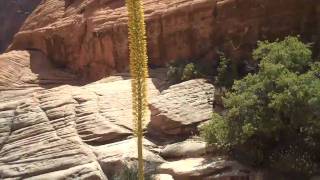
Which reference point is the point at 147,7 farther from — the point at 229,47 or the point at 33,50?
the point at 33,50

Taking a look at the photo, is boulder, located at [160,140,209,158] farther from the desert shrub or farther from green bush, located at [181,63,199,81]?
green bush, located at [181,63,199,81]

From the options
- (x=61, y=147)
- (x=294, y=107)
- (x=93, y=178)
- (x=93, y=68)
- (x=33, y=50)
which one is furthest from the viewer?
(x=33, y=50)

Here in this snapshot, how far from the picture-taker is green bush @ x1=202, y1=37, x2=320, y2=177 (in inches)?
551

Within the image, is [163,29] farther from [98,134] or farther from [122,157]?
[122,157]

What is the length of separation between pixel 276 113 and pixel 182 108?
13.5 feet

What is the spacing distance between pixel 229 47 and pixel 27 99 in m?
7.13

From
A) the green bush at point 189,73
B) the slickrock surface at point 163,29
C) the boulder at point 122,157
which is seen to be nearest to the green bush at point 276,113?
the boulder at point 122,157

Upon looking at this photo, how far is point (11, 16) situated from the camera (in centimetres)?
4050

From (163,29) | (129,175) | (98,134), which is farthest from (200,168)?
(163,29)

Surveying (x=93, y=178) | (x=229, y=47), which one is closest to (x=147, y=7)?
(x=229, y=47)

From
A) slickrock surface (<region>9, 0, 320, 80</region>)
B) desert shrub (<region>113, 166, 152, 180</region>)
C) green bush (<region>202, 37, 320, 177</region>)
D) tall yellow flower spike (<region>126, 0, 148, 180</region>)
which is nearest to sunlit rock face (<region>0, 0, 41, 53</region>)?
slickrock surface (<region>9, 0, 320, 80</region>)

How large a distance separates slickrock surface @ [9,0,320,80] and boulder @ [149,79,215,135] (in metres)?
1.82

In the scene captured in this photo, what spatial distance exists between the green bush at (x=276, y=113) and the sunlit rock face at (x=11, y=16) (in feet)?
87.9

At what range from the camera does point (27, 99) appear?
21.8 m
